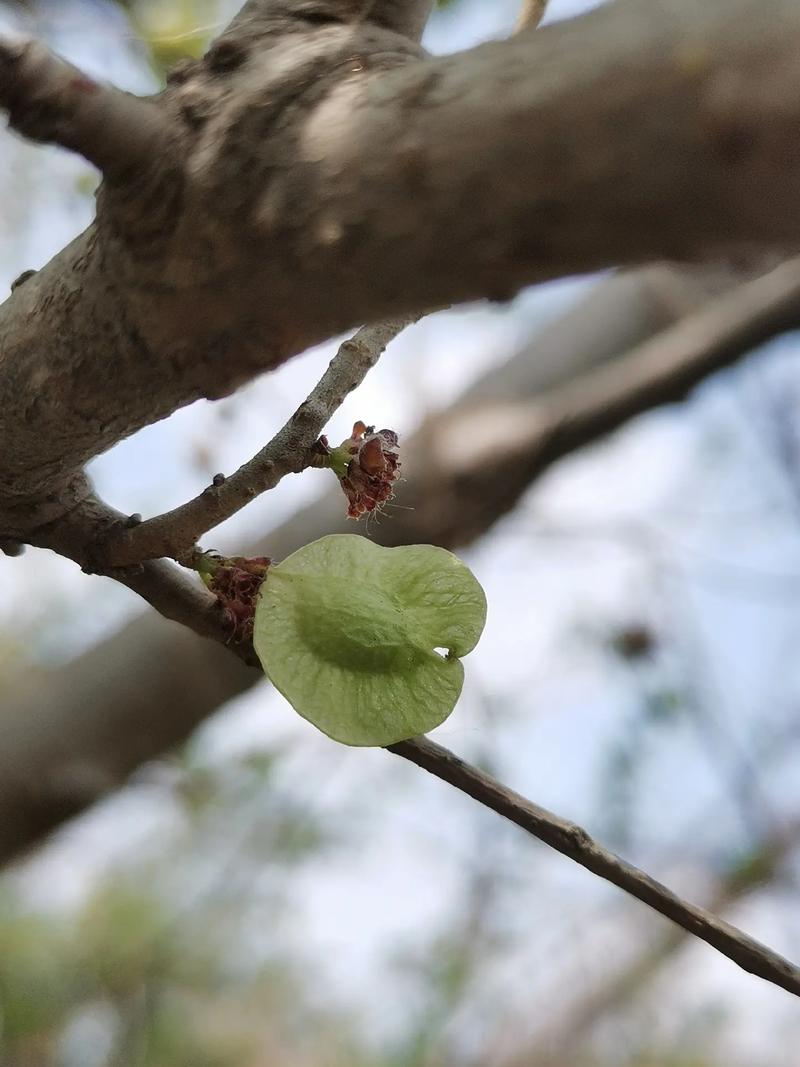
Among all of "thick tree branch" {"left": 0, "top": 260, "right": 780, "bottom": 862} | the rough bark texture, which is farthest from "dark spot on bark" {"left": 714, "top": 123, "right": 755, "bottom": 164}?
"thick tree branch" {"left": 0, "top": 260, "right": 780, "bottom": 862}

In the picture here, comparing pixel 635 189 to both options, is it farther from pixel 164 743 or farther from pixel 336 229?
pixel 164 743

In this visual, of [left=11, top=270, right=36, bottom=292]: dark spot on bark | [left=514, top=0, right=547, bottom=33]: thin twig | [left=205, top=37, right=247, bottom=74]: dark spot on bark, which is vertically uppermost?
[left=514, top=0, right=547, bottom=33]: thin twig

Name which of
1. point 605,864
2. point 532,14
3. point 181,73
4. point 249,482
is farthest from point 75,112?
point 532,14

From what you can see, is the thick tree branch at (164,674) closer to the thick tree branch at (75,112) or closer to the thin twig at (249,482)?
the thin twig at (249,482)

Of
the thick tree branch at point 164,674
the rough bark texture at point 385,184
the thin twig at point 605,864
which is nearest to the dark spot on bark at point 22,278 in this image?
the rough bark texture at point 385,184

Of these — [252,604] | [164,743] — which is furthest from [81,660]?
[252,604]

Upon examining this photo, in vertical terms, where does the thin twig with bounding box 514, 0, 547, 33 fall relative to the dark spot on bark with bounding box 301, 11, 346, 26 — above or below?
above

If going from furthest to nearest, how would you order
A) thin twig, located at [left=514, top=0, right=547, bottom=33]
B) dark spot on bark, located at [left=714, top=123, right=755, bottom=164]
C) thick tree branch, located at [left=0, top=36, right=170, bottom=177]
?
1. thin twig, located at [left=514, top=0, right=547, bottom=33]
2. thick tree branch, located at [left=0, top=36, right=170, bottom=177]
3. dark spot on bark, located at [left=714, top=123, right=755, bottom=164]

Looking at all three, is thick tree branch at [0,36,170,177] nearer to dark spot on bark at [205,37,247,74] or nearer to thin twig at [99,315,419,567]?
dark spot on bark at [205,37,247,74]
